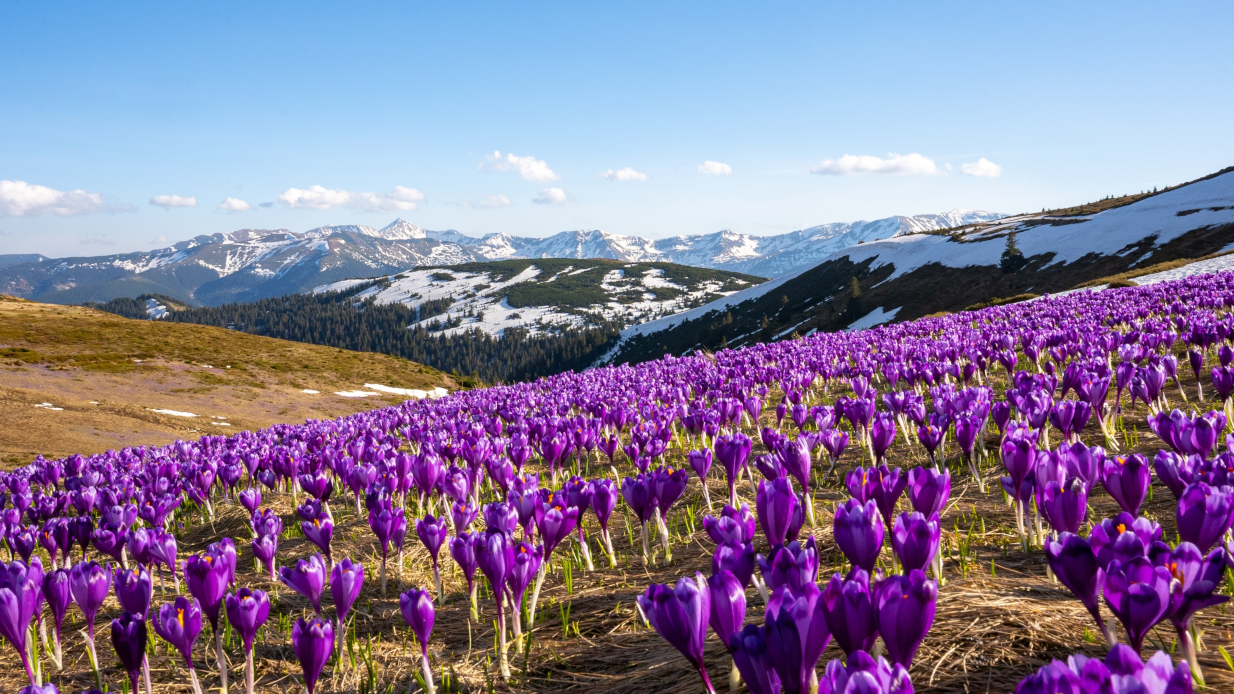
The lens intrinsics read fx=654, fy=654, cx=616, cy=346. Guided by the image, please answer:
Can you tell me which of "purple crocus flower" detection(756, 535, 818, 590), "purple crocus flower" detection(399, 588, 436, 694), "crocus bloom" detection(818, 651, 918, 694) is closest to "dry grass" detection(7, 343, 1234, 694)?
"purple crocus flower" detection(399, 588, 436, 694)

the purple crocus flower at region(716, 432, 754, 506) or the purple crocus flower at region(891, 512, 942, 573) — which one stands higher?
the purple crocus flower at region(891, 512, 942, 573)

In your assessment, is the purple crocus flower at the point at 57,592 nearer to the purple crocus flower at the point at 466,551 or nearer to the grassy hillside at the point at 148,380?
the purple crocus flower at the point at 466,551

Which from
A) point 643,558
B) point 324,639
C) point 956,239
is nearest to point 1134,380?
point 643,558

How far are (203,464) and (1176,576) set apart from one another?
9.73 metres

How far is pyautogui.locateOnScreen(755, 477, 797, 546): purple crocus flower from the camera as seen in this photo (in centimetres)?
321

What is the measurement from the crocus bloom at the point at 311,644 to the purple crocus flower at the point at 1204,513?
3.37 meters

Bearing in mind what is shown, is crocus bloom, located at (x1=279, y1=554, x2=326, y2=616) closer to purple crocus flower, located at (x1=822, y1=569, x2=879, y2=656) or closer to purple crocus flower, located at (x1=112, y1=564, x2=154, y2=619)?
purple crocus flower, located at (x1=112, y1=564, x2=154, y2=619)

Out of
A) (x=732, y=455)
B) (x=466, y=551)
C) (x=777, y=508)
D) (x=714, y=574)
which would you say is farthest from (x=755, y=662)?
(x=732, y=455)

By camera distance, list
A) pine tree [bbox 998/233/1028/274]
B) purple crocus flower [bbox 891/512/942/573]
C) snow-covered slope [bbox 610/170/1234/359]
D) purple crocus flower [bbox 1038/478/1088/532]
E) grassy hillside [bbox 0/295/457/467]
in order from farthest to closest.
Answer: pine tree [bbox 998/233/1028/274] → snow-covered slope [bbox 610/170/1234/359] → grassy hillside [bbox 0/295/457/467] → purple crocus flower [bbox 1038/478/1088/532] → purple crocus flower [bbox 891/512/942/573]

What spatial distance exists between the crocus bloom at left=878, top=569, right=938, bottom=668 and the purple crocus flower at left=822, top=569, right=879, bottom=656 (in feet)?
0.14

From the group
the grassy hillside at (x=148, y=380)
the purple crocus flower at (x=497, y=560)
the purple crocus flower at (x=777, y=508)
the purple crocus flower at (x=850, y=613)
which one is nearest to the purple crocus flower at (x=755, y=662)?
the purple crocus flower at (x=850, y=613)

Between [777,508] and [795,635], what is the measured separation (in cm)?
136

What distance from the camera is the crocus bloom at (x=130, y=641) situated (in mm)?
2869

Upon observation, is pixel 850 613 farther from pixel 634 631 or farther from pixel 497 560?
pixel 497 560
